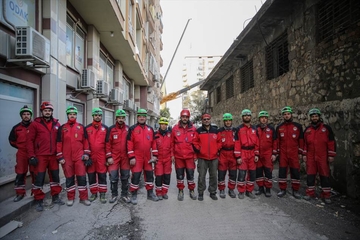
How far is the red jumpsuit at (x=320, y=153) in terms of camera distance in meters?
4.67

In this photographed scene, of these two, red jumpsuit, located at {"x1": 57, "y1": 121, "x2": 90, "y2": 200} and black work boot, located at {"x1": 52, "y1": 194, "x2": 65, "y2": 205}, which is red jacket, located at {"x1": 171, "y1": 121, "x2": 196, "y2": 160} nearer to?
red jumpsuit, located at {"x1": 57, "y1": 121, "x2": 90, "y2": 200}

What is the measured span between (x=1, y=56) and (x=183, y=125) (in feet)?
12.9

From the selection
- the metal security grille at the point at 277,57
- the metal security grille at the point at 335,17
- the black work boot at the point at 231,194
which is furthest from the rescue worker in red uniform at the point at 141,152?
the metal security grille at the point at 277,57

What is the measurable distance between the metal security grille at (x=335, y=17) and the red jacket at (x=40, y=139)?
22.0 feet

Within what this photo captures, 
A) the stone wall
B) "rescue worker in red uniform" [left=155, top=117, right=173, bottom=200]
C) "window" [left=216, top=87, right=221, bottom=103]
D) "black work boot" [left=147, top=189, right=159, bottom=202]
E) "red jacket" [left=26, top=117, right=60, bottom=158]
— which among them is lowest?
"black work boot" [left=147, top=189, right=159, bottom=202]

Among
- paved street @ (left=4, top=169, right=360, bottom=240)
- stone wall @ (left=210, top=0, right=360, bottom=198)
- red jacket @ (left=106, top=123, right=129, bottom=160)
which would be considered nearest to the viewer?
paved street @ (left=4, top=169, right=360, bottom=240)

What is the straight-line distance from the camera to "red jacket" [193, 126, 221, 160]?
5047 mm

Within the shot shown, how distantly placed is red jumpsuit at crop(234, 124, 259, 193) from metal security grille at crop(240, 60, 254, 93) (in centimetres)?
611

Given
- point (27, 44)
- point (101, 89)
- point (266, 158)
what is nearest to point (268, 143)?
point (266, 158)

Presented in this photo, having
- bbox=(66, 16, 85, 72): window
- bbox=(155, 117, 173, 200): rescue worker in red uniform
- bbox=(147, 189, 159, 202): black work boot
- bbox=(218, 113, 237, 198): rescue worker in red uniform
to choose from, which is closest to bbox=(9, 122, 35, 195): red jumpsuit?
bbox=(147, 189, 159, 202): black work boot

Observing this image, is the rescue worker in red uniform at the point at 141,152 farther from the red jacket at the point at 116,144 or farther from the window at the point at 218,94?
the window at the point at 218,94

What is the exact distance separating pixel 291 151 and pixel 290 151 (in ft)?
0.07

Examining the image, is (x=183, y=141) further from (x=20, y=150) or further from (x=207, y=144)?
(x=20, y=150)

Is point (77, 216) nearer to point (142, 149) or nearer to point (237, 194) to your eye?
point (142, 149)
